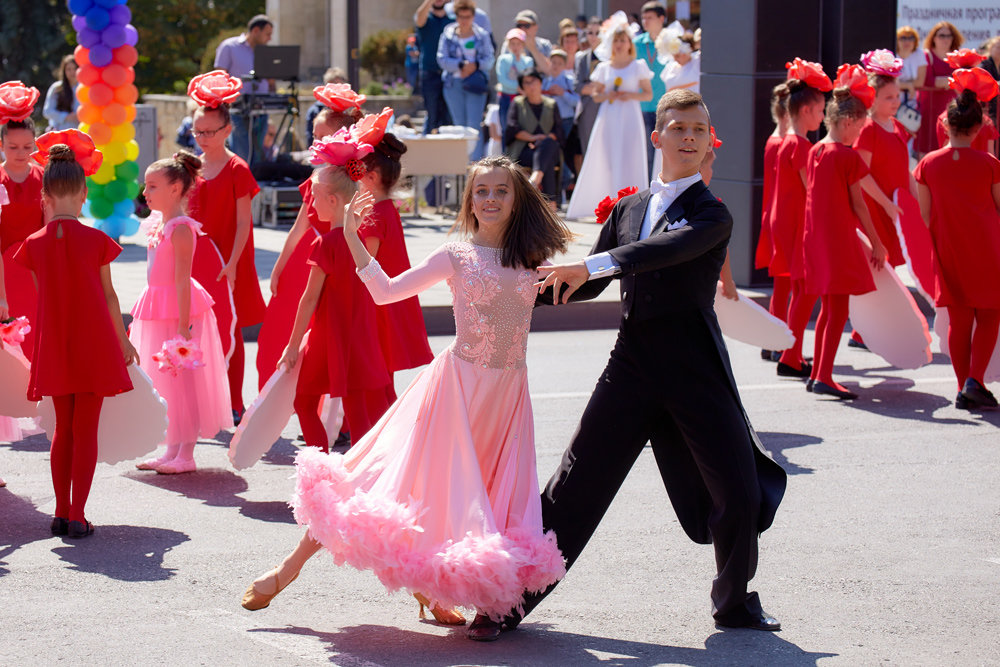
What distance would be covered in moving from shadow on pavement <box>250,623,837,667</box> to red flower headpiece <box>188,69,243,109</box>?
3.85m

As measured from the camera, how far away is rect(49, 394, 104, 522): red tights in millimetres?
5922

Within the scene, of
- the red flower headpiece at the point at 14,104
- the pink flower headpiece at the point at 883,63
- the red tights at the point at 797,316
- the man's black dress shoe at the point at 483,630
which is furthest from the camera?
the pink flower headpiece at the point at 883,63

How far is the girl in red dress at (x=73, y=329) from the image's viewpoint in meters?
5.91

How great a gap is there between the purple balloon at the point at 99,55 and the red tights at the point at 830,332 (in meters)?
7.38

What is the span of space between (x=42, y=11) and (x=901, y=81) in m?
24.2

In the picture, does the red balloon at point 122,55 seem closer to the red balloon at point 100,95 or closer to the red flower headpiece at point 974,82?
the red balloon at point 100,95

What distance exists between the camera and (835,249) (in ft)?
28.8

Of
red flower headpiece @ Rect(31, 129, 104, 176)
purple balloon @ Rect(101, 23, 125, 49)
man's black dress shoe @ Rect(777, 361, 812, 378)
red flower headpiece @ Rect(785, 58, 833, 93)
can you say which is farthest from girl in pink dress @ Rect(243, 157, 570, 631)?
purple balloon @ Rect(101, 23, 125, 49)

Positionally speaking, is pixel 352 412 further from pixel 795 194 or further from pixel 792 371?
pixel 795 194

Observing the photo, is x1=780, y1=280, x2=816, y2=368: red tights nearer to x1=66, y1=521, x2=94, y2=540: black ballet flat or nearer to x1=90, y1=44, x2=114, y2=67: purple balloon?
x1=66, y1=521, x2=94, y2=540: black ballet flat

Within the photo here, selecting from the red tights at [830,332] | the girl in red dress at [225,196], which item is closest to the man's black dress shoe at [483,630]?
the girl in red dress at [225,196]

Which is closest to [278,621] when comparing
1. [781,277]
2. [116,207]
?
[781,277]

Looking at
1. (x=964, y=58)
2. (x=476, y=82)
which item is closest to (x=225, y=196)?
(x=964, y=58)

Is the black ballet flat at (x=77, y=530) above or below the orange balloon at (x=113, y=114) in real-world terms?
below
